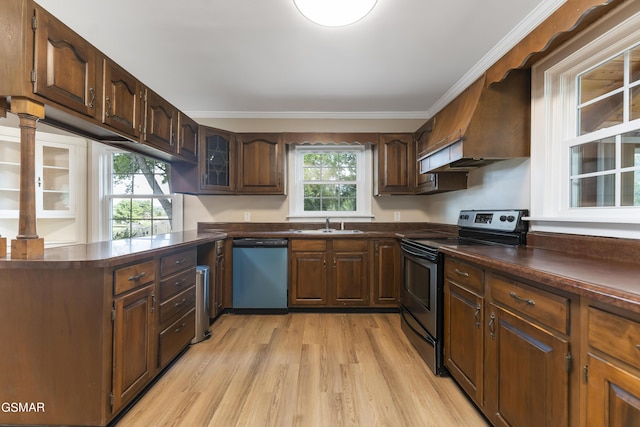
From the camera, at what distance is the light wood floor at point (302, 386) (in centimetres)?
162

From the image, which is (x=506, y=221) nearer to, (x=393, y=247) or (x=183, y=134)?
(x=393, y=247)

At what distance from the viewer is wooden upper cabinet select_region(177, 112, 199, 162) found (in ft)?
9.28

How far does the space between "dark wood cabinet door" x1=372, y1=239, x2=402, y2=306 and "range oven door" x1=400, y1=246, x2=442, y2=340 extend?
1.41 feet

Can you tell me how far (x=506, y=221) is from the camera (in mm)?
2137

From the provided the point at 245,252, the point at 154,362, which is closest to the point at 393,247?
the point at 245,252

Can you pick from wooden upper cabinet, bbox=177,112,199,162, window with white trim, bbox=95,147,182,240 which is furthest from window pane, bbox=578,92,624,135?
window with white trim, bbox=95,147,182,240

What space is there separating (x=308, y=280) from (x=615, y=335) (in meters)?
2.64

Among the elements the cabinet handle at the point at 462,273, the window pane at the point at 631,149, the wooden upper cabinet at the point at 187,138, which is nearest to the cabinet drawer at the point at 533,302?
the cabinet handle at the point at 462,273

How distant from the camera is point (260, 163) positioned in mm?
3541

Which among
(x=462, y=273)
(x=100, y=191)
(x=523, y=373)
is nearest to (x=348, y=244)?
(x=462, y=273)

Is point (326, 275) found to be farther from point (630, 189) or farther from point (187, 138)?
point (630, 189)

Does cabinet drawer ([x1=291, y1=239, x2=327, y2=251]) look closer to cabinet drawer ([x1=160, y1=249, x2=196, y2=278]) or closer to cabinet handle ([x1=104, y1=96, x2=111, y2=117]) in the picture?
cabinet drawer ([x1=160, y1=249, x2=196, y2=278])

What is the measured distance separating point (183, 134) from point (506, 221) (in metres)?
3.00

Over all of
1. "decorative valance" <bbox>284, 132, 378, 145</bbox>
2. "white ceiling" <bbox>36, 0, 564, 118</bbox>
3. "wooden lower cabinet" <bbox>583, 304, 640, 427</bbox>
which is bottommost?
"wooden lower cabinet" <bbox>583, 304, 640, 427</bbox>
